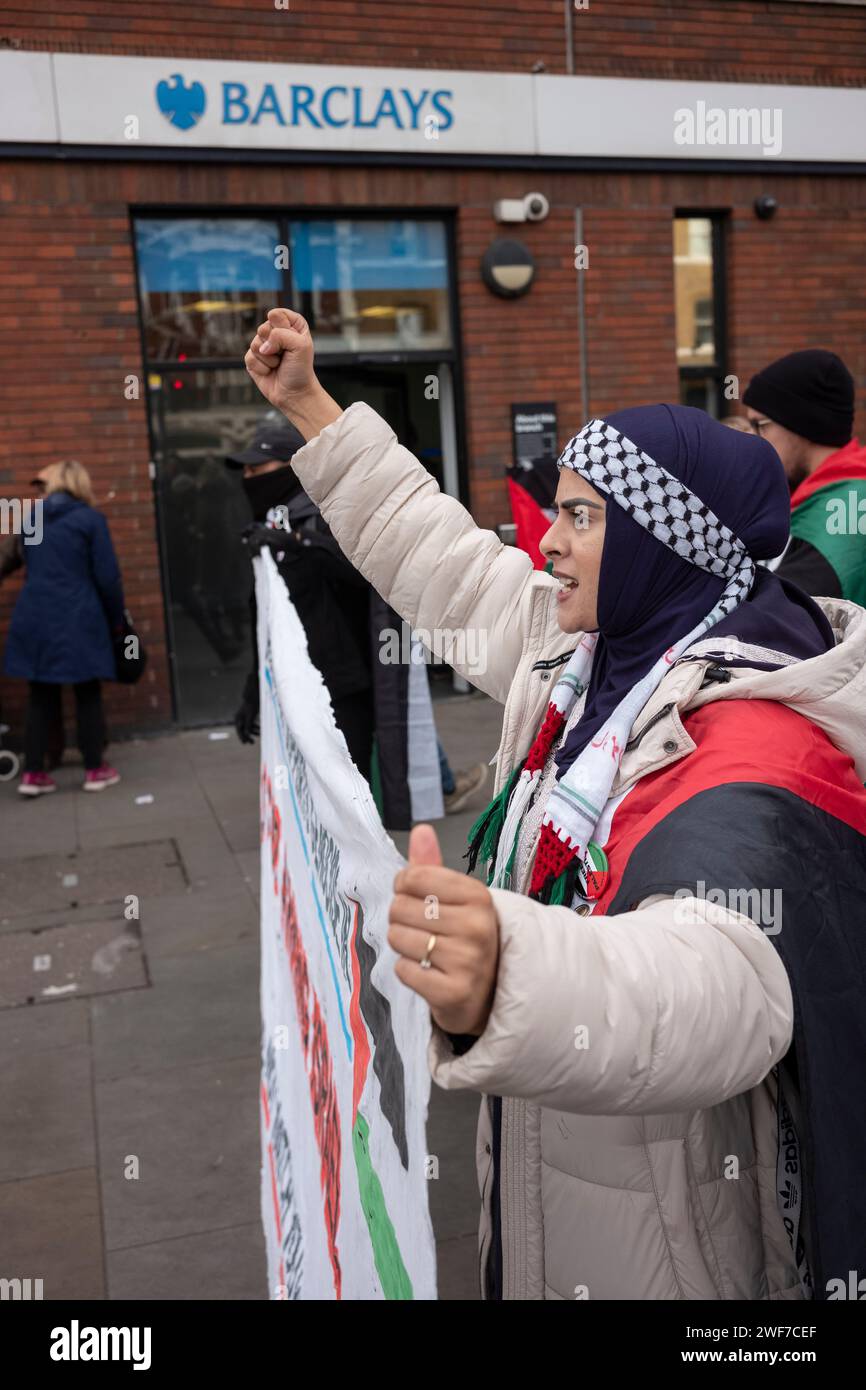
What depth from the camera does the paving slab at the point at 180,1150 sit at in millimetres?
3443

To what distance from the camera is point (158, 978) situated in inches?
198

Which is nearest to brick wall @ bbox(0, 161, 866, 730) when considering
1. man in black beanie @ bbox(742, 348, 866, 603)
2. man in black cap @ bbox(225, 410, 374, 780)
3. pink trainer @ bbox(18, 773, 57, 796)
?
pink trainer @ bbox(18, 773, 57, 796)

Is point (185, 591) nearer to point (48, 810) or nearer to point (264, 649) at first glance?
point (48, 810)

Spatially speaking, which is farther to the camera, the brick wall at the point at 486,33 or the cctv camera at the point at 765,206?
the cctv camera at the point at 765,206

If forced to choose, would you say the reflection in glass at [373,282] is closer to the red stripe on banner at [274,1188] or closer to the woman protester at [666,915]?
the red stripe on banner at [274,1188]

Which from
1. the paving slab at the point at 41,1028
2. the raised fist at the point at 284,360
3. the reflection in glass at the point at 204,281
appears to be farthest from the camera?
the reflection in glass at the point at 204,281

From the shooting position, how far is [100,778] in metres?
7.92

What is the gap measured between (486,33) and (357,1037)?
9.43 metres

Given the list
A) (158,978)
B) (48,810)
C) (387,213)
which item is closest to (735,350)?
(387,213)

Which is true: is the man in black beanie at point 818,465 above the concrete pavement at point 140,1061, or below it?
above

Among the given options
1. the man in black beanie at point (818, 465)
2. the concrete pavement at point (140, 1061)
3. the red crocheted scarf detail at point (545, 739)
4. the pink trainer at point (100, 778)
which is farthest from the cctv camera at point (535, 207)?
the red crocheted scarf detail at point (545, 739)

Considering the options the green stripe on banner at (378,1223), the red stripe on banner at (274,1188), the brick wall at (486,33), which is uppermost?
the brick wall at (486,33)

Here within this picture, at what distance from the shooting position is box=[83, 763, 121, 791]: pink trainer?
7859 mm

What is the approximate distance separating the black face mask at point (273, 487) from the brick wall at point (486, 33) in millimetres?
4729
